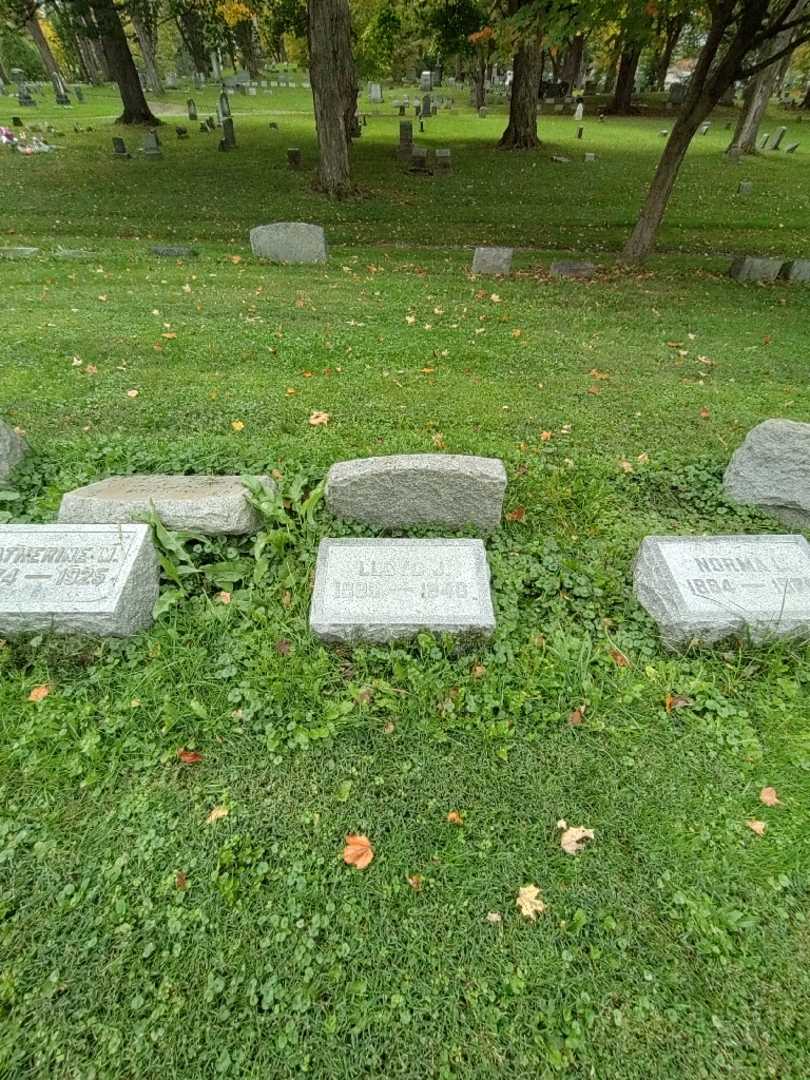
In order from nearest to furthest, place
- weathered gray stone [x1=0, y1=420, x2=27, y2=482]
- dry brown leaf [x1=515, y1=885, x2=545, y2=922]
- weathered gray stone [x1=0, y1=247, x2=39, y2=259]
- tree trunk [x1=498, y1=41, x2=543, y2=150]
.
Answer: dry brown leaf [x1=515, y1=885, x2=545, y2=922] → weathered gray stone [x1=0, y1=420, x2=27, y2=482] → weathered gray stone [x1=0, y1=247, x2=39, y2=259] → tree trunk [x1=498, y1=41, x2=543, y2=150]

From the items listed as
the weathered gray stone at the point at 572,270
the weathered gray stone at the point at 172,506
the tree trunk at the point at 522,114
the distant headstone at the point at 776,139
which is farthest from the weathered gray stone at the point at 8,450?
the distant headstone at the point at 776,139

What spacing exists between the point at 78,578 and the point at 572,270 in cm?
939

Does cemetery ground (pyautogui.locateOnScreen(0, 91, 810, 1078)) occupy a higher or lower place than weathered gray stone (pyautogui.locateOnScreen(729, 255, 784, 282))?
higher

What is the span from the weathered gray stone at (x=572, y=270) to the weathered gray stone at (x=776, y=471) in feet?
21.5

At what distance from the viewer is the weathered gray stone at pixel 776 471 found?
4.13 meters

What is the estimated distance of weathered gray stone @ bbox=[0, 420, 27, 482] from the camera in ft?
14.2

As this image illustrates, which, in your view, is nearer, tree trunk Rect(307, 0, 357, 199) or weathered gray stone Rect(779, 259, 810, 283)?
weathered gray stone Rect(779, 259, 810, 283)

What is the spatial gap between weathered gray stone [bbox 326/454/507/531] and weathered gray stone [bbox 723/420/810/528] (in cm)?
195

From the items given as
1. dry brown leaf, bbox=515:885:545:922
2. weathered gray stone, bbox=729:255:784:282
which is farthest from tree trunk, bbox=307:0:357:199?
dry brown leaf, bbox=515:885:545:922

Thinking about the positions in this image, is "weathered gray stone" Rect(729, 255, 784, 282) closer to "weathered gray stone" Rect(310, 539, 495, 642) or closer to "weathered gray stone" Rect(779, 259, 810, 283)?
"weathered gray stone" Rect(779, 259, 810, 283)

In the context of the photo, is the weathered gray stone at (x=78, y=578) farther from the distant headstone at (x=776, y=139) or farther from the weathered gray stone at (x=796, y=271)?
the distant headstone at (x=776, y=139)

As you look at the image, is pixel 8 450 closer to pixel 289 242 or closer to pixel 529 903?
pixel 529 903

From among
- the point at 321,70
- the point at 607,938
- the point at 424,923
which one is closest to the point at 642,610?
the point at 607,938

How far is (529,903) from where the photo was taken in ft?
8.02
